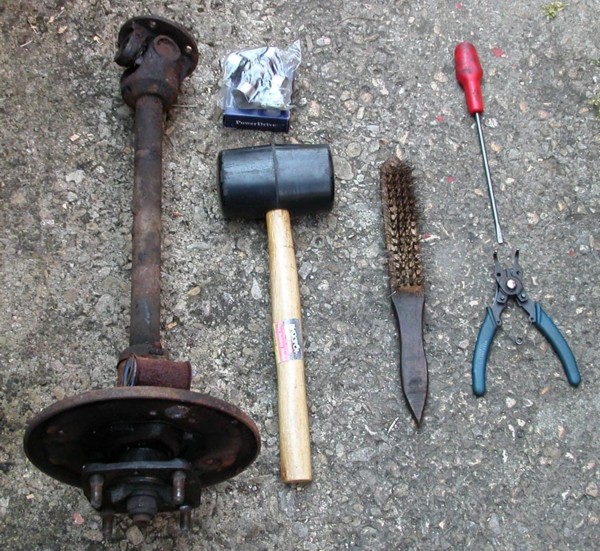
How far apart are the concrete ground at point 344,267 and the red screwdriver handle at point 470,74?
0.05 m

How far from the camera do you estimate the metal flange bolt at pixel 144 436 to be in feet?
5.65

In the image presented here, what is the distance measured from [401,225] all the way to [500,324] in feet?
1.27

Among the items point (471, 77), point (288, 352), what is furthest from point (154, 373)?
point (471, 77)

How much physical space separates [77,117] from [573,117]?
1.52 meters

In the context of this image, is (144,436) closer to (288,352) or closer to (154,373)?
(154,373)

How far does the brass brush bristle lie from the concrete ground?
5 centimetres

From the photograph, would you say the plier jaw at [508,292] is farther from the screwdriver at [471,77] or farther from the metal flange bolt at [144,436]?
the metal flange bolt at [144,436]

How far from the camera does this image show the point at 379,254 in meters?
2.45

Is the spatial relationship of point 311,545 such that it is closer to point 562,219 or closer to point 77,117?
point 562,219

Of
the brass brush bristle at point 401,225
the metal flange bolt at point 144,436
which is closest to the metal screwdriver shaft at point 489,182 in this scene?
the brass brush bristle at point 401,225

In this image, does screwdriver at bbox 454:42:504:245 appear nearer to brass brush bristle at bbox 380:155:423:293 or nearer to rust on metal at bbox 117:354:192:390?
brass brush bristle at bbox 380:155:423:293

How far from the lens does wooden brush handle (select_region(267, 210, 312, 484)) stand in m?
2.13

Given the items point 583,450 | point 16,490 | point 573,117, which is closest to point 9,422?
point 16,490

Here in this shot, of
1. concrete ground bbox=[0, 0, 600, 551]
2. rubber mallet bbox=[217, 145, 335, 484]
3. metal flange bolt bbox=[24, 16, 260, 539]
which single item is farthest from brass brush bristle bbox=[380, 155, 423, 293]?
metal flange bolt bbox=[24, 16, 260, 539]
